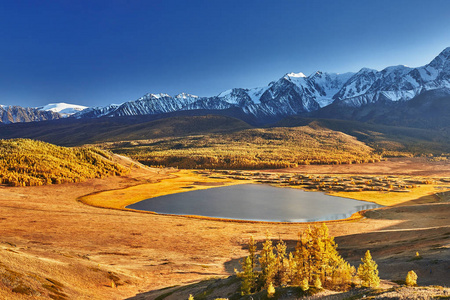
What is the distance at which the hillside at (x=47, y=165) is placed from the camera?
63.2 metres

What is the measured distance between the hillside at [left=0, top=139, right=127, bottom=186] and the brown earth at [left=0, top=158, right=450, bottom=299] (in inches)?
237

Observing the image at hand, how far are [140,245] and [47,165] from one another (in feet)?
161

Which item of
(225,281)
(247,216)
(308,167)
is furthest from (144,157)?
(225,281)

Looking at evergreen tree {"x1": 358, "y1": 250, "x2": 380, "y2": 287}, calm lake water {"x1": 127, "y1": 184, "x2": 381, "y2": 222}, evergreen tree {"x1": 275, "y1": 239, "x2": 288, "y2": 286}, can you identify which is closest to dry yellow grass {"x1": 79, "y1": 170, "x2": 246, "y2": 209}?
calm lake water {"x1": 127, "y1": 184, "x2": 381, "y2": 222}

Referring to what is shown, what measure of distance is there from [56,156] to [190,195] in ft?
137

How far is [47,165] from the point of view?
6925cm

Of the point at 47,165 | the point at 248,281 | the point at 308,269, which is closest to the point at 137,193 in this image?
the point at 47,165

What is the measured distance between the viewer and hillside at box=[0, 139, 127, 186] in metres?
63.2

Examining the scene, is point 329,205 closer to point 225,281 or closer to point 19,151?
point 225,281

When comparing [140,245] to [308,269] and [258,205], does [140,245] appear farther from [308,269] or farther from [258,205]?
[258,205]

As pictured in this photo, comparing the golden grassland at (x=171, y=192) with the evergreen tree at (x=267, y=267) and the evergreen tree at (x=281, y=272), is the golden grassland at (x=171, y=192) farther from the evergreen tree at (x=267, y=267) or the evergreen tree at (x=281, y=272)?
the evergreen tree at (x=267, y=267)

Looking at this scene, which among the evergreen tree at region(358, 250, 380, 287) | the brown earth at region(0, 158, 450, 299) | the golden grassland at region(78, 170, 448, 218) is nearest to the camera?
the evergreen tree at region(358, 250, 380, 287)

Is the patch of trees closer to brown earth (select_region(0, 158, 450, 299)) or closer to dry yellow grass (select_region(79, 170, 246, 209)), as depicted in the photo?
brown earth (select_region(0, 158, 450, 299))

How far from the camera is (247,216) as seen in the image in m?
49.2
